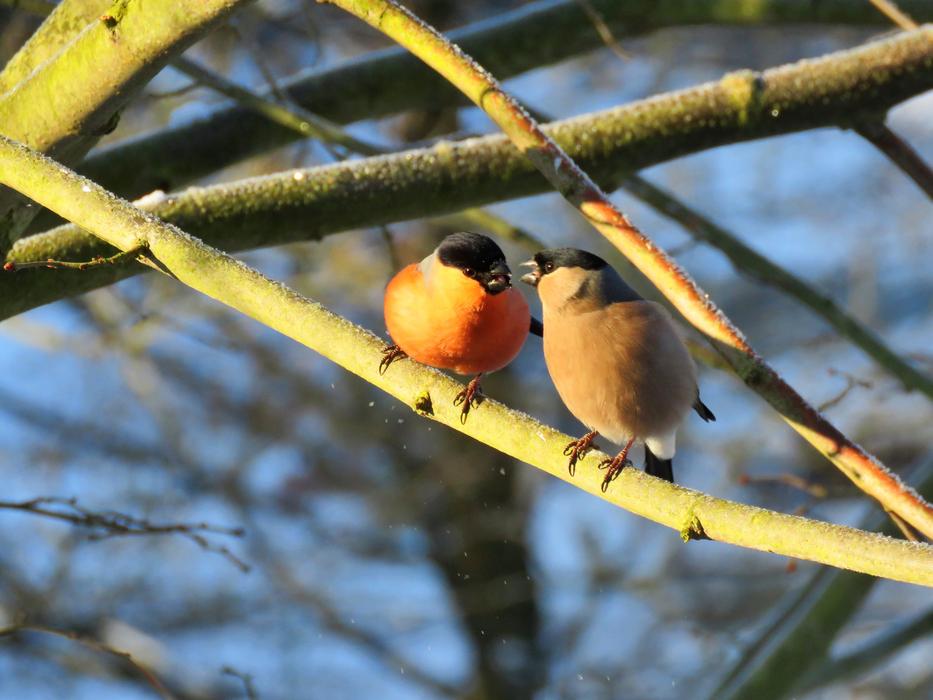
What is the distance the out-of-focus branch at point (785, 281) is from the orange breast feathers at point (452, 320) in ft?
4.19

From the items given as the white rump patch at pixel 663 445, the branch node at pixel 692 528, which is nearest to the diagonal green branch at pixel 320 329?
the branch node at pixel 692 528

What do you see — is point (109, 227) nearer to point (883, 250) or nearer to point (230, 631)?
point (230, 631)

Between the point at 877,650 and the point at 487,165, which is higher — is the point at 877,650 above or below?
below

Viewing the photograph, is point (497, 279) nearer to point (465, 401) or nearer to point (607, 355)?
point (607, 355)

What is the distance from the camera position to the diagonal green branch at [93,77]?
221 centimetres

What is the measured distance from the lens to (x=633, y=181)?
3686mm

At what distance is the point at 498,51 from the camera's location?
398 centimetres

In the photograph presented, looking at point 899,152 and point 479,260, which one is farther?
point 899,152

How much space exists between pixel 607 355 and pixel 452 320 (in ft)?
1.12

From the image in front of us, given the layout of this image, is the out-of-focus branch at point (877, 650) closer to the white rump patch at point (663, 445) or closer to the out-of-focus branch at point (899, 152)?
the white rump patch at point (663, 445)

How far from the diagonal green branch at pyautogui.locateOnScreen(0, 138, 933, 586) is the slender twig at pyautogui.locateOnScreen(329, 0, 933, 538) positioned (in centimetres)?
38

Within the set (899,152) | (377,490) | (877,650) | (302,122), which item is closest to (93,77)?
(302,122)

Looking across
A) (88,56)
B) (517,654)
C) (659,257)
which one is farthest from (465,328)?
(517,654)

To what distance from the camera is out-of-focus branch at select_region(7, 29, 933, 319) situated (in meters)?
2.87
